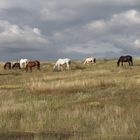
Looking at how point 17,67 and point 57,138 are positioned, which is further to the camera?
point 17,67

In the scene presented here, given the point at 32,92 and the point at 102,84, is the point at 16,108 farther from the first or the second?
the point at 102,84

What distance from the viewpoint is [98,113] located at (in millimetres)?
24312

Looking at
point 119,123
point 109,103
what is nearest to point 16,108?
point 109,103

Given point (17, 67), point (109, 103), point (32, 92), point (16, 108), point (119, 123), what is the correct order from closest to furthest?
point (119, 123)
point (16, 108)
point (109, 103)
point (32, 92)
point (17, 67)

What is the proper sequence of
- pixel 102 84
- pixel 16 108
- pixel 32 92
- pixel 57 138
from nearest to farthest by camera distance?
pixel 57 138
pixel 16 108
pixel 32 92
pixel 102 84

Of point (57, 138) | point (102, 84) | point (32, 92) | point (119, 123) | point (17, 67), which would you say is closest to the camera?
point (57, 138)

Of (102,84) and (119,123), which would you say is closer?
(119,123)

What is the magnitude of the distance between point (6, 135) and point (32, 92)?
2054cm

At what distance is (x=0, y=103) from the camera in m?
30.0

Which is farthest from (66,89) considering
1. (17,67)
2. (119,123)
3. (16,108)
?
(17,67)

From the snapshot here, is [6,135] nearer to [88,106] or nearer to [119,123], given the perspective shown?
[119,123]

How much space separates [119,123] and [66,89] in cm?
1888

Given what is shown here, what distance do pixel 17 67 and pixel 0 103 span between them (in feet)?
202

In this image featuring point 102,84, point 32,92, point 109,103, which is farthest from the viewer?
point 102,84
